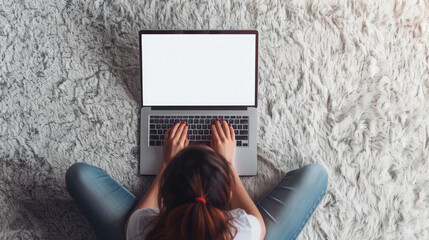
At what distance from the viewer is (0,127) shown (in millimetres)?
1010

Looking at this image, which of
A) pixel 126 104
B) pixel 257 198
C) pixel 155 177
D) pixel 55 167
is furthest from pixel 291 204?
pixel 55 167

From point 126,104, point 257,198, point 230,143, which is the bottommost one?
point 257,198

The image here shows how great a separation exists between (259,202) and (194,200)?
1.12 ft

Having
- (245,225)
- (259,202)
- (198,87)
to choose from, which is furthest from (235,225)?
(198,87)

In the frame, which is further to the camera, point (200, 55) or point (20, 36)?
point (20, 36)

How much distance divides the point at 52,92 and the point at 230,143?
Result: 21.3 inches

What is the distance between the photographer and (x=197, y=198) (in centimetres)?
62

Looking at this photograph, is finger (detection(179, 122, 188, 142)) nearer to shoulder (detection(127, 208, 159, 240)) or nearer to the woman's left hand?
the woman's left hand

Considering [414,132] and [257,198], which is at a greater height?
[414,132]

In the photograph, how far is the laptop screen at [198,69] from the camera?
2.99 feet

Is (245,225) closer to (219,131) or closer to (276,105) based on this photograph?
(219,131)

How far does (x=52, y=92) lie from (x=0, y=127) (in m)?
0.18

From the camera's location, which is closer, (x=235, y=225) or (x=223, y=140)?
(x=235, y=225)

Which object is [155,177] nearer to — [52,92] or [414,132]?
[52,92]
